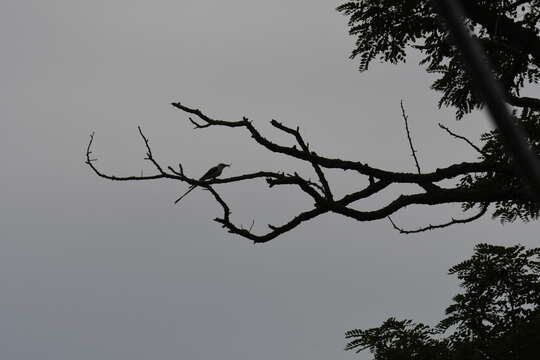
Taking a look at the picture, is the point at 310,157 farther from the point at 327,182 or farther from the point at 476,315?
the point at 476,315

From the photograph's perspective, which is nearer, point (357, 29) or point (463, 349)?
point (463, 349)

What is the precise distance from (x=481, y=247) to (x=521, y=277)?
1.70 ft

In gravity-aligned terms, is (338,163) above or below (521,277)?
above

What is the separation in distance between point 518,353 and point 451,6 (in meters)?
5.14

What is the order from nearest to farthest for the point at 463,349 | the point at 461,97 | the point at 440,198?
the point at 440,198 → the point at 463,349 → the point at 461,97

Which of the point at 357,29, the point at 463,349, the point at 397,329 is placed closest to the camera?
the point at 463,349

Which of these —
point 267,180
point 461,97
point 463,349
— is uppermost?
point 461,97

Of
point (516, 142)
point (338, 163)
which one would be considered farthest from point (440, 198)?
point (516, 142)

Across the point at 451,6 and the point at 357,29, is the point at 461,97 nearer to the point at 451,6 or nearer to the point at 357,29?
the point at 357,29

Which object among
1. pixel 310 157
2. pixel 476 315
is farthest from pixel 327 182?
pixel 476 315

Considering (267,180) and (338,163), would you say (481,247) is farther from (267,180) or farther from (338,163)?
(267,180)

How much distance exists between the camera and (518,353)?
16.6ft

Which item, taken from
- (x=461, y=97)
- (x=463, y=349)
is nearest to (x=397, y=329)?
(x=463, y=349)

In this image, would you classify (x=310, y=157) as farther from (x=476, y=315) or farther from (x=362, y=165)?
(x=476, y=315)
